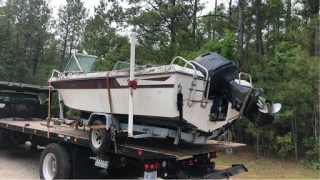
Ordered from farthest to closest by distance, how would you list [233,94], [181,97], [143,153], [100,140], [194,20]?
[194,20]
[100,140]
[233,94]
[143,153]
[181,97]

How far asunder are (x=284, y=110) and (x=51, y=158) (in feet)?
23.3

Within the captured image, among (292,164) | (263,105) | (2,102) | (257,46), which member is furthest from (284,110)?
(2,102)

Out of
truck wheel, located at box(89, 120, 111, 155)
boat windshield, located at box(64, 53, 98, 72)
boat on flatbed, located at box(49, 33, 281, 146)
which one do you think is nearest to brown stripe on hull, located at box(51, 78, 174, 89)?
boat on flatbed, located at box(49, 33, 281, 146)

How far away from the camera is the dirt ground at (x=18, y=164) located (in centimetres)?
678

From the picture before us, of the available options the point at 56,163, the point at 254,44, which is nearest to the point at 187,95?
the point at 56,163

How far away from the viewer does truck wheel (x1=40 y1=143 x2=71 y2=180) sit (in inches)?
213

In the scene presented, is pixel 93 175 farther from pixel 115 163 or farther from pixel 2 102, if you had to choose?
pixel 2 102

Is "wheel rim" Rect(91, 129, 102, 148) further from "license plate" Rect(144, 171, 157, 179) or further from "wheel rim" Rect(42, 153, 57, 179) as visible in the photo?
"wheel rim" Rect(42, 153, 57, 179)

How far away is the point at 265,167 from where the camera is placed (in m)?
9.30

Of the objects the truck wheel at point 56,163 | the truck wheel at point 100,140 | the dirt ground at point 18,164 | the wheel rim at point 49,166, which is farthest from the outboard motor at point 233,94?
the dirt ground at point 18,164

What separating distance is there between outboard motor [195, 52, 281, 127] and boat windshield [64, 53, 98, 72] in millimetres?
2915

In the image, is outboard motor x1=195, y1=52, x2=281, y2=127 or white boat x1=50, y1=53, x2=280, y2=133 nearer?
white boat x1=50, y1=53, x2=280, y2=133

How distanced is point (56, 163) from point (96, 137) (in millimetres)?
1155

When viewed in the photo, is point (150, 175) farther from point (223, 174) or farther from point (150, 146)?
point (223, 174)
